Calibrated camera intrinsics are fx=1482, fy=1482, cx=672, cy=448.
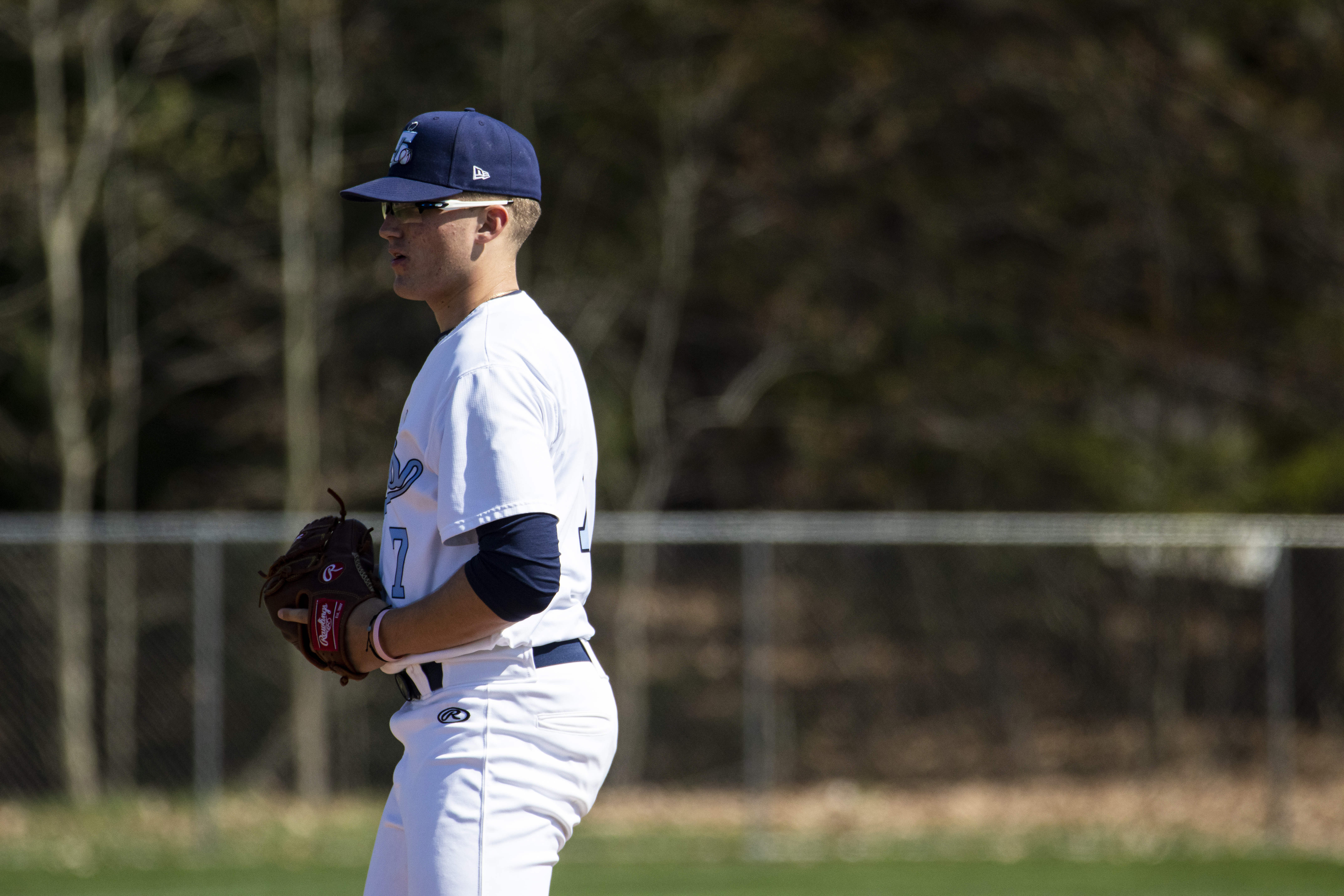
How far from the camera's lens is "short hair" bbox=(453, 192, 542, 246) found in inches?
107

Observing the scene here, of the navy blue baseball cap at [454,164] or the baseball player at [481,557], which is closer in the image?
the baseball player at [481,557]

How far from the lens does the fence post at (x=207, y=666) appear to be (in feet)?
32.5

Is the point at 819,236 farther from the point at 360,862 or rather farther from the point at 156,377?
the point at 360,862

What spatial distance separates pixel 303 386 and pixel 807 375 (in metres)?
4.91

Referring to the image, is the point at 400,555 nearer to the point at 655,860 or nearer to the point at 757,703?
the point at 655,860

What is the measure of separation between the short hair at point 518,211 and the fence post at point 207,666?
7693 mm

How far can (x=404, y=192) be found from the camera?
8.82 ft

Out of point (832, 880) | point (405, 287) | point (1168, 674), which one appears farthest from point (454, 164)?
point (1168, 674)

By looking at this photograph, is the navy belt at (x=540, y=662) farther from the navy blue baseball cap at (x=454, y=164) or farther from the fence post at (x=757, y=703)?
the fence post at (x=757, y=703)

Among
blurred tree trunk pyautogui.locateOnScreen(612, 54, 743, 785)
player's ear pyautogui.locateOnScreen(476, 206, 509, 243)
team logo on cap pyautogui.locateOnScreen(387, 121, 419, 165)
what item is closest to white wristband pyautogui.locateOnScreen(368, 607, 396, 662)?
player's ear pyautogui.locateOnScreen(476, 206, 509, 243)

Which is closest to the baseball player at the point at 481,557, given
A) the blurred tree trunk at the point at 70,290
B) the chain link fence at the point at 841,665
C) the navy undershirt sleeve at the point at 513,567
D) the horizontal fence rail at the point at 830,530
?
the navy undershirt sleeve at the point at 513,567

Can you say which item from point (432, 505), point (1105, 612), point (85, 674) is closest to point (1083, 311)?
point (1105, 612)

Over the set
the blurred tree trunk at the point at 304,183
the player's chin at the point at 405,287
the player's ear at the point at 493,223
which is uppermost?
the blurred tree trunk at the point at 304,183

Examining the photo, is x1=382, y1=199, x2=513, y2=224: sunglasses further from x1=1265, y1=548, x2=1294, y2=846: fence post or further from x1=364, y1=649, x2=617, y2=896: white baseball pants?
x1=1265, y1=548, x2=1294, y2=846: fence post
